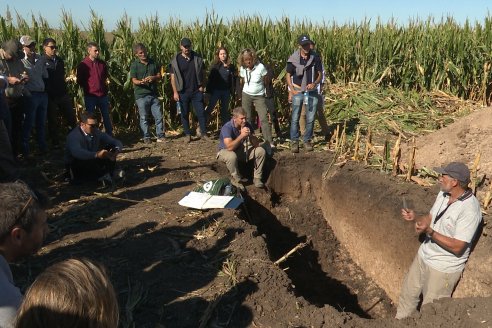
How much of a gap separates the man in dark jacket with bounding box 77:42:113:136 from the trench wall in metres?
3.51

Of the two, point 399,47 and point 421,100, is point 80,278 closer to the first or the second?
point 421,100

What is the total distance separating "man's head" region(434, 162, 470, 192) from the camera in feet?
16.1

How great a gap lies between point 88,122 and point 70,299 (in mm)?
6016

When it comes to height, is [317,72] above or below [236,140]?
above

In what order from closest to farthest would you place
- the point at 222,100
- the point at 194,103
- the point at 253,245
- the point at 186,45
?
the point at 253,245, the point at 186,45, the point at 194,103, the point at 222,100

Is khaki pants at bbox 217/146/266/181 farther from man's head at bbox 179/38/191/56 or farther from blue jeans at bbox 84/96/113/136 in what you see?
blue jeans at bbox 84/96/113/136

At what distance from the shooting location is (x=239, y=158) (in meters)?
8.33

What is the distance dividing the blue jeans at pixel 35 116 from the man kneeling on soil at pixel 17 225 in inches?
260

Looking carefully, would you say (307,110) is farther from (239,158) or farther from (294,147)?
(239,158)

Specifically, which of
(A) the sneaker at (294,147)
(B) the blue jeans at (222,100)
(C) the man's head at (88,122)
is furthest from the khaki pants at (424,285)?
(B) the blue jeans at (222,100)

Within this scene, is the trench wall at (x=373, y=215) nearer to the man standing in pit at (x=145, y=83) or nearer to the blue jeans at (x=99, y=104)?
the man standing in pit at (x=145, y=83)

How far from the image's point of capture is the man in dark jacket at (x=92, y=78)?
9.20 m

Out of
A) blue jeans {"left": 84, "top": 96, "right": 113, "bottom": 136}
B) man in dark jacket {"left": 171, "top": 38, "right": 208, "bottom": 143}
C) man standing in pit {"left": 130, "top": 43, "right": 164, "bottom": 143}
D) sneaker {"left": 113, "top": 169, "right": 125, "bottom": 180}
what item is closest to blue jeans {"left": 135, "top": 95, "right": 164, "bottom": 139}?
man standing in pit {"left": 130, "top": 43, "right": 164, "bottom": 143}

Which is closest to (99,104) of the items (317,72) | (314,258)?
(317,72)
